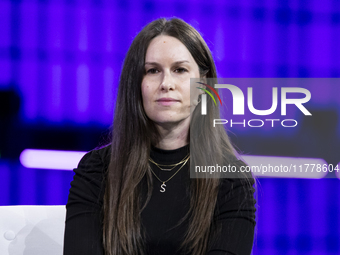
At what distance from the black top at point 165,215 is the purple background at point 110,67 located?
1.17m

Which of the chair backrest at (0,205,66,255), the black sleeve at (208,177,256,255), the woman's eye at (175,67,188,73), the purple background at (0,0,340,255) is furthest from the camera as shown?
the purple background at (0,0,340,255)

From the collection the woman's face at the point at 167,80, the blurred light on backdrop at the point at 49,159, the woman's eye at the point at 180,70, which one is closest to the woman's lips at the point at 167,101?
the woman's face at the point at 167,80

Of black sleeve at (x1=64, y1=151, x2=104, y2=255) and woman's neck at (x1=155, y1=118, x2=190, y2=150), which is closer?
black sleeve at (x1=64, y1=151, x2=104, y2=255)

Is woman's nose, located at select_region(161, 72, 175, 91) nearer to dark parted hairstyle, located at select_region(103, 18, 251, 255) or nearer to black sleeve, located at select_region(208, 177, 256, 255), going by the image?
dark parted hairstyle, located at select_region(103, 18, 251, 255)

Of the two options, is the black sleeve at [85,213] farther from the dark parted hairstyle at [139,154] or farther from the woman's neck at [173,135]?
the woman's neck at [173,135]

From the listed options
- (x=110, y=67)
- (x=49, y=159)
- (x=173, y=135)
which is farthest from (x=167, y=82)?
(x=49, y=159)

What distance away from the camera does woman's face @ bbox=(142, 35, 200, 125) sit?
1.25 metres

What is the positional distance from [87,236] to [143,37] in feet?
2.21

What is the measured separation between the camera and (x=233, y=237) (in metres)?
1.16

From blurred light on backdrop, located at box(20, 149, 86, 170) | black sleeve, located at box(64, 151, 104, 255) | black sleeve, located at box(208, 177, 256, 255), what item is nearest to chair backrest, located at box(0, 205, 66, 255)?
black sleeve, located at box(64, 151, 104, 255)

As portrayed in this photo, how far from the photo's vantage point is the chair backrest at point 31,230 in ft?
4.62

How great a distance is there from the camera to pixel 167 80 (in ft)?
4.09

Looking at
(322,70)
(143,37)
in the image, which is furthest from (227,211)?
(322,70)

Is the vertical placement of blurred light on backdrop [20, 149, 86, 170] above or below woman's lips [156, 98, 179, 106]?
below
